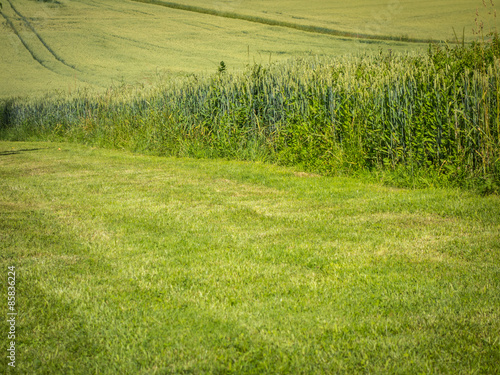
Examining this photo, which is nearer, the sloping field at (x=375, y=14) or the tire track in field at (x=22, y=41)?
the sloping field at (x=375, y=14)

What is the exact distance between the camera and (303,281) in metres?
A: 4.35

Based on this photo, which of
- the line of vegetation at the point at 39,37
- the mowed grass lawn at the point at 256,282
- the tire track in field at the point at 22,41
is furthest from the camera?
the tire track in field at the point at 22,41

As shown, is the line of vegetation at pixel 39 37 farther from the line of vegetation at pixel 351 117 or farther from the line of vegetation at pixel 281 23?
the line of vegetation at pixel 351 117

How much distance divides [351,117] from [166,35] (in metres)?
32.0

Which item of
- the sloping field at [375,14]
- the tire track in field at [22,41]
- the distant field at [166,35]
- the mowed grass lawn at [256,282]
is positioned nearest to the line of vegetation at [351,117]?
the mowed grass lawn at [256,282]

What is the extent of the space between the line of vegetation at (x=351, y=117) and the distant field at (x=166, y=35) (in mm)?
11866

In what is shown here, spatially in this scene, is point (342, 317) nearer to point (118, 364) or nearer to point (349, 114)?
point (118, 364)

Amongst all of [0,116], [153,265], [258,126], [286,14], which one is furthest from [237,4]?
[153,265]

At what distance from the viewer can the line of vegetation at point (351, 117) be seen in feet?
27.0

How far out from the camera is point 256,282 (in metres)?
4.35

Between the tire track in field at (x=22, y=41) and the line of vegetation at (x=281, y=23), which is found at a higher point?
the line of vegetation at (x=281, y=23)

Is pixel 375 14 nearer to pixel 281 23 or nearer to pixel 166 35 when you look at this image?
pixel 281 23

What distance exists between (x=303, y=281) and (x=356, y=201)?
10.9ft

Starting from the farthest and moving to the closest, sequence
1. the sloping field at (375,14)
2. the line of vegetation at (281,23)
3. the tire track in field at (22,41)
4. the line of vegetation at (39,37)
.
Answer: the tire track in field at (22,41)
the line of vegetation at (39,37)
the sloping field at (375,14)
the line of vegetation at (281,23)
